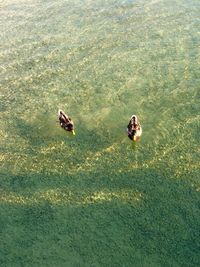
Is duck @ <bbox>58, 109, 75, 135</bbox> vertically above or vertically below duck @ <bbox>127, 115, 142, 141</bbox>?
above

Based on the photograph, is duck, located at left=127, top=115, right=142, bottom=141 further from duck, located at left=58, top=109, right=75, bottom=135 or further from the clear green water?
duck, located at left=58, top=109, right=75, bottom=135

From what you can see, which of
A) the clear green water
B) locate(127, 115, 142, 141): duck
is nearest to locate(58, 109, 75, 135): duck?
the clear green water

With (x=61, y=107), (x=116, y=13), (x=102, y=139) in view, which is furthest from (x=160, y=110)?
(x=116, y=13)

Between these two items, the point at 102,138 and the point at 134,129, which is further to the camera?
the point at 102,138

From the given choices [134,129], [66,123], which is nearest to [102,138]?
[134,129]

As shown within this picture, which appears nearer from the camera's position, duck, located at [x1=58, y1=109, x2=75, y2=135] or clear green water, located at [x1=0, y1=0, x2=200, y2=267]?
clear green water, located at [x1=0, y1=0, x2=200, y2=267]

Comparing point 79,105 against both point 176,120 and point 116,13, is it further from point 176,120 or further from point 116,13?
point 116,13

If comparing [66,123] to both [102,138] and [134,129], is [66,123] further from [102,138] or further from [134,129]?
[134,129]
